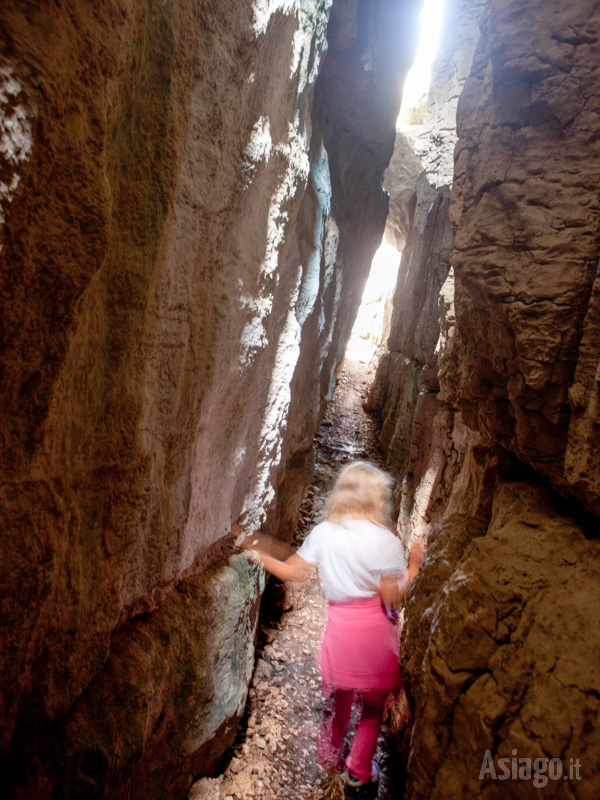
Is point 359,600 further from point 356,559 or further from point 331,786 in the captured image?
point 331,786

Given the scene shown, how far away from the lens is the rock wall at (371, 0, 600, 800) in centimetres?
113

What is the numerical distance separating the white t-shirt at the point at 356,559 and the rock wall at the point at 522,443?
270 millimetres

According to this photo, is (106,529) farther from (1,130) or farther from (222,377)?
(1,130)

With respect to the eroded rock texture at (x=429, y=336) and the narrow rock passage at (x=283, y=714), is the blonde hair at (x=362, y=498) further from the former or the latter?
the narrow rock passage at (x=283, y=714)

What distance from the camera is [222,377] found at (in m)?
1.89

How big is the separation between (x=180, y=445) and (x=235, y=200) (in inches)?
40.0

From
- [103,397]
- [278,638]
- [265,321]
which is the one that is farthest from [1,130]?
[278,638]

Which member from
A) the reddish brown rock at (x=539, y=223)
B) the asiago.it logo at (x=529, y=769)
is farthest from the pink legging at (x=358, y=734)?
the reddish brown rock at (x=539, y=223)

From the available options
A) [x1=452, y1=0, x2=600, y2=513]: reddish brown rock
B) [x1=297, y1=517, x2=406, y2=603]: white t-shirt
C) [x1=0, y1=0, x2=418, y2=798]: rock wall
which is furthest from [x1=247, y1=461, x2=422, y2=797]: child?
[x1=452, y1=0, x2=600, y2=513]: reddish brown rock

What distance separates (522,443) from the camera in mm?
1684

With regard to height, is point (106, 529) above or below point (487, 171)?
below

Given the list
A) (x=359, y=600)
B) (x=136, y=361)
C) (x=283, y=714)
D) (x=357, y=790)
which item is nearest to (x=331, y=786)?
(x=357, y=790)

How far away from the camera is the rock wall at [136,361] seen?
88cm

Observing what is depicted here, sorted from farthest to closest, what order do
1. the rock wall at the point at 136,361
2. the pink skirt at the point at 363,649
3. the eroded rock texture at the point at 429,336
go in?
the eroded rock texture at the point at 429,336
the pink skirt at the point at 363,649
the rock wall at the point at 136,361
